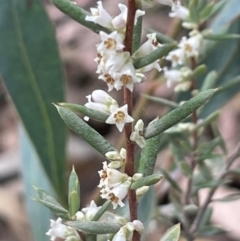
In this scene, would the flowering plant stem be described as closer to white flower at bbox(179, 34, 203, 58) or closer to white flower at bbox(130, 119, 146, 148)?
white flower at bbox(130, 119, 146, 148)

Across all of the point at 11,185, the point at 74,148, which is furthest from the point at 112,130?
the point at 11,185

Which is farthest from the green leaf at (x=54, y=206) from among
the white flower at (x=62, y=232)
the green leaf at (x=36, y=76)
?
the green leaf at (x=36, y=76)

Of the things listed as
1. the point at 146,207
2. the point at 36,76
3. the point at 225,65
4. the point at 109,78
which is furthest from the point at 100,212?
the point at 225,65

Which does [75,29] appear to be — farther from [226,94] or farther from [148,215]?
[148,215]

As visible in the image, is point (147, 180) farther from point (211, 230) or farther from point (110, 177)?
point (211, 230)

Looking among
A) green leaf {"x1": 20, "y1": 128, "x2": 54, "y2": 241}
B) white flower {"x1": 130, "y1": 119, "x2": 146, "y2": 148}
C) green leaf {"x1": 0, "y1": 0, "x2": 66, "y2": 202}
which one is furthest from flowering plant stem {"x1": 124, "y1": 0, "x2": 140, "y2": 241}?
green leaf {"x1": 20, "y1": 128, "x2": 54, "y2": 241}

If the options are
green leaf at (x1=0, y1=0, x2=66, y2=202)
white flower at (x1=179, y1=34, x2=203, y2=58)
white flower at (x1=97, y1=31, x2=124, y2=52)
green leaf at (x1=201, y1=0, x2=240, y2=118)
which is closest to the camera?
white flower at (x1=97, y1=31, x2=124, y2=52)

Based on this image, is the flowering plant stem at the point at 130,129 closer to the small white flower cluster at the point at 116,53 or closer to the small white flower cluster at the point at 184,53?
the small white flower cluster at the point at 116,53
